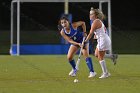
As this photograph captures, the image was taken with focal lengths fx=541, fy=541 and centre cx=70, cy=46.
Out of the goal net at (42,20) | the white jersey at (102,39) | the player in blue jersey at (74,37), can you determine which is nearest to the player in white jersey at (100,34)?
the white jersey at (102,39)

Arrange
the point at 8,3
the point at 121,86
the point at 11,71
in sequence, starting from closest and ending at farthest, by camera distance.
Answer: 1. the point at 121,86
2. the point at 11,71
3. the point at 8,3

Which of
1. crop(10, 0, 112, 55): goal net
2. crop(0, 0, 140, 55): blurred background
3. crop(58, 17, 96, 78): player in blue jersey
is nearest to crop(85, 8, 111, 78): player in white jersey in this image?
crop(58, 17, 96, 78): player in blue jersey

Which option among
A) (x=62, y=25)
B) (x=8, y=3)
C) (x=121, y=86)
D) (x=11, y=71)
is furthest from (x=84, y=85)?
(x=8, y=3)

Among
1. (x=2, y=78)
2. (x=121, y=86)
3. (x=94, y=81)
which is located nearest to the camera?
(x=121, y=86)

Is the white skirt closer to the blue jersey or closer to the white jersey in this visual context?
the white jersey

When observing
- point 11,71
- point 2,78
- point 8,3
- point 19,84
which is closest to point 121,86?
point 19,84

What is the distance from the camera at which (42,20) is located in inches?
1740

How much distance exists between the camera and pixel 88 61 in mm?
15562

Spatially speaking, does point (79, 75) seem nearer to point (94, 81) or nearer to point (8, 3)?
point (94, 81)

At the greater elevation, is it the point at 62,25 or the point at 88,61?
the point at 62,25

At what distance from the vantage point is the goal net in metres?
30.5

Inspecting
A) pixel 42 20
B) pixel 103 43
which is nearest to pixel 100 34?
pixel 103 43

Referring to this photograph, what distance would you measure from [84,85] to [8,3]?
107ft

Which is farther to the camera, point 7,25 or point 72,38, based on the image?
point 7,25
